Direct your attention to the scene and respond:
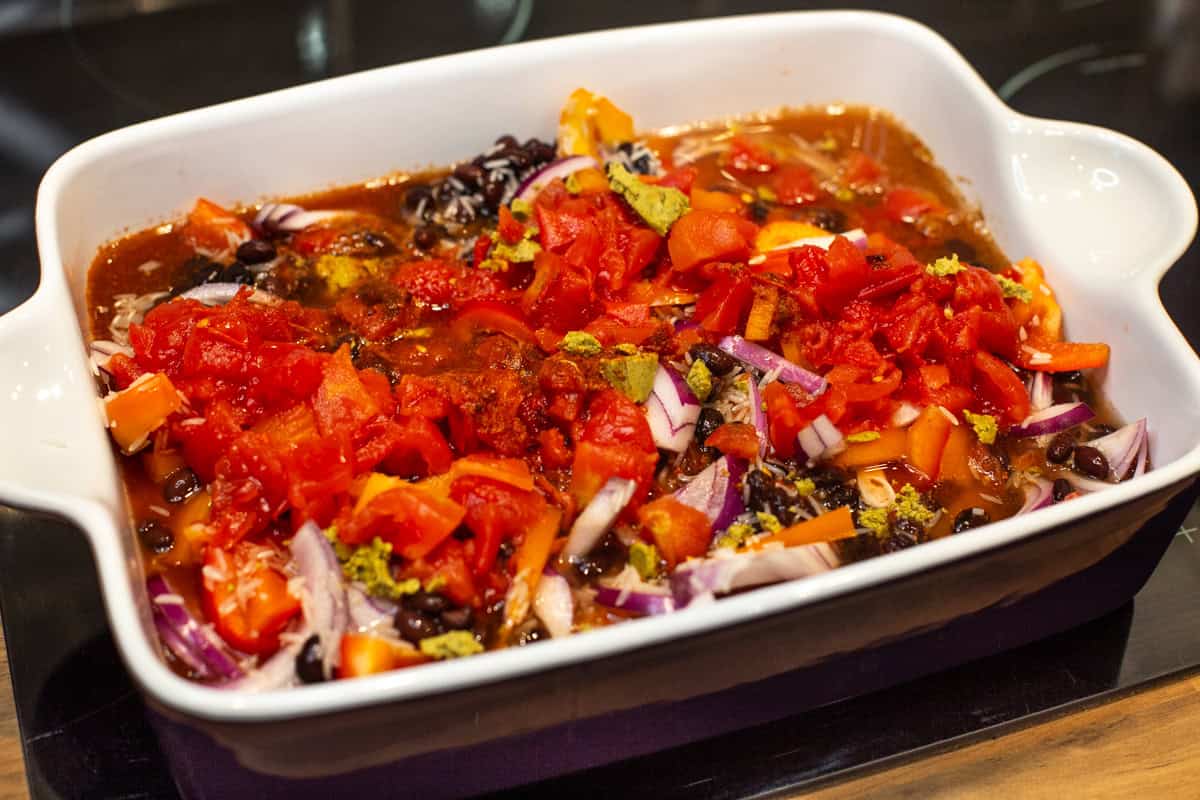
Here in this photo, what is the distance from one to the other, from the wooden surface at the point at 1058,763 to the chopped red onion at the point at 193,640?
20.8 inches

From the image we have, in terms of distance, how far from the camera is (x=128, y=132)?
126 inches

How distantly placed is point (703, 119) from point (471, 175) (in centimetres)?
90

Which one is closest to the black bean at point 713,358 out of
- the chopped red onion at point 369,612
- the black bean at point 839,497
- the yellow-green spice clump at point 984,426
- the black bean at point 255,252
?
the black bean at point 839,497

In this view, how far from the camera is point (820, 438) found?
2.88m

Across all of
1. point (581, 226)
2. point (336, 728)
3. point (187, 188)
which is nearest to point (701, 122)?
point (581, 226)

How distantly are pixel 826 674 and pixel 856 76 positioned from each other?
90.0 inches

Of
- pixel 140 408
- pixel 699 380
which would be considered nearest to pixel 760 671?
pixel 699 380

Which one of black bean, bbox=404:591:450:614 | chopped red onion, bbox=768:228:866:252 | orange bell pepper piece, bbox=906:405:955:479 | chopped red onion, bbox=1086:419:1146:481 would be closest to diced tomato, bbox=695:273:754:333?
chopped red onion, bbox=768:228:866:252

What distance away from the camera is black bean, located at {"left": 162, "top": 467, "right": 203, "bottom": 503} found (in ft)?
9.09

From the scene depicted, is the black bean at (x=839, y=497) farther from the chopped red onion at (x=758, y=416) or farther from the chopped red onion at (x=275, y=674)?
the chopped red onion at (x=275, y=674)

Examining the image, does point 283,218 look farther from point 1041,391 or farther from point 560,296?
point 1041,391

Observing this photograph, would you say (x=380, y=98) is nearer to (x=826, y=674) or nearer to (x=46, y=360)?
(x=46, y=360)

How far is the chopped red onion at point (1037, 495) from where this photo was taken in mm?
2859

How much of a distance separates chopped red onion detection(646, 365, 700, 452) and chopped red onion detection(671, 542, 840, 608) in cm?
42
